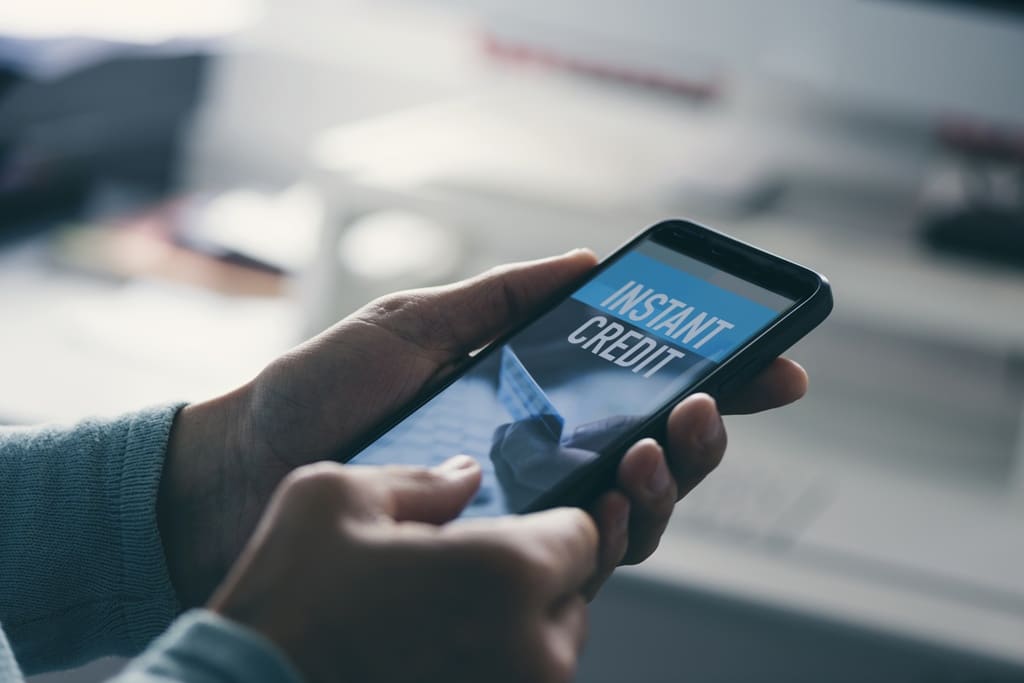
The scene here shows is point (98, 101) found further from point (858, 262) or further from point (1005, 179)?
point (1005, 179)

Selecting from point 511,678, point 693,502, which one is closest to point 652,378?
point 511,678

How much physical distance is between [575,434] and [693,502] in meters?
0.33

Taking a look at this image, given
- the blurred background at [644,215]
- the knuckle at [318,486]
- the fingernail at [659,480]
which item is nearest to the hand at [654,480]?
the fingernail at [659,480]

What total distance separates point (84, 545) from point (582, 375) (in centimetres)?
23

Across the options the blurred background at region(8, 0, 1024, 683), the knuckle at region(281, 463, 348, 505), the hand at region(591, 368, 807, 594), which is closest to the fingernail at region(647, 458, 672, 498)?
the hand at region(591, 368, 807, 594)

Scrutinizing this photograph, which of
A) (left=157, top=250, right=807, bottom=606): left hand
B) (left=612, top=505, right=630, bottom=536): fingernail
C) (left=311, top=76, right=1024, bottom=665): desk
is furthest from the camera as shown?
(left=311, top=76, right=1024, bottom=665): desk

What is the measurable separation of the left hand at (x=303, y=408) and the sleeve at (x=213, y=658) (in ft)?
0.64

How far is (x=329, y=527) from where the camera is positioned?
335 mm

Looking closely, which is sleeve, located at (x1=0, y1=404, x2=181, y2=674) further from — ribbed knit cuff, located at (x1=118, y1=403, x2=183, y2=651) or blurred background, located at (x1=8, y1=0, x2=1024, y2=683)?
blurred background, located at (x1=8, y1=0, x2=1024, y2=683)

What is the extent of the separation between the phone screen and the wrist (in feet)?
0.25

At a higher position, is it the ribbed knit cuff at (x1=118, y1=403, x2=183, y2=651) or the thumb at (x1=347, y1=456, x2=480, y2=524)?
the thumb at (x1=347, y1=456, x2=480, y2=524)

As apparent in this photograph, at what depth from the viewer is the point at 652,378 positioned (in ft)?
1.51

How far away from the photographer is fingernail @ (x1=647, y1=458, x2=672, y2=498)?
1.35 feet

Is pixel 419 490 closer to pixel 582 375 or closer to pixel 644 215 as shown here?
pixel 582 375
